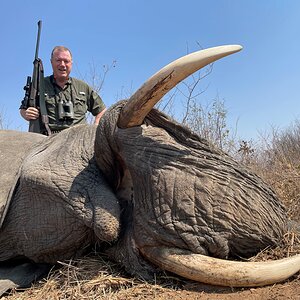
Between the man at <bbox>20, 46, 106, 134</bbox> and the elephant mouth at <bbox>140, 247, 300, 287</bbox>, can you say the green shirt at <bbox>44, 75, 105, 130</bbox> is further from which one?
the elephant mouth at <bbox>140, 247, 300, 287</bbox>

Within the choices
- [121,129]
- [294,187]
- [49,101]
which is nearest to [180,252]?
[121,129]

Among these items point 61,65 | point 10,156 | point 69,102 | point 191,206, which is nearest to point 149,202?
point 191,206

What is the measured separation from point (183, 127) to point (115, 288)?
40.8 inches

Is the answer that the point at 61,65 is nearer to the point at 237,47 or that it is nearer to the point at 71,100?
the point at 71,100

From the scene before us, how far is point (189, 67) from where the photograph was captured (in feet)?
7.18

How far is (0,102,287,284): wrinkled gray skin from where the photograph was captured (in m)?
2.27

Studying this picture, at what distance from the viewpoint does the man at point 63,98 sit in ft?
17.8

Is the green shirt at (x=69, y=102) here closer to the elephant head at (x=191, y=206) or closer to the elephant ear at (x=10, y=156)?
the elephant ear at (x=10, y=156)

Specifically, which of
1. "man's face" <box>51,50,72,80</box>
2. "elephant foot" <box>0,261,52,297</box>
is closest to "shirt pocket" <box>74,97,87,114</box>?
"man's face" <box>51,50,72,80</box>

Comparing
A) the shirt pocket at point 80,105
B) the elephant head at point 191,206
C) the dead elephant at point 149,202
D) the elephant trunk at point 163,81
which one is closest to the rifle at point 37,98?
the shirt pocket at point 80,105

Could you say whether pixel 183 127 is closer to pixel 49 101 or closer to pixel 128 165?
pixel 128 165

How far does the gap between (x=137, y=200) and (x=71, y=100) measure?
11.4ft

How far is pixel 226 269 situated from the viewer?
2.12 metres

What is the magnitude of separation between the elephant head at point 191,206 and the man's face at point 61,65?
11.1ft
